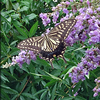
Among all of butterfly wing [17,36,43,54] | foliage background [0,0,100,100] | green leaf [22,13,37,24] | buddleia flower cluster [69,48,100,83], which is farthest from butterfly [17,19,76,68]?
green leaf [22,13,37,24]

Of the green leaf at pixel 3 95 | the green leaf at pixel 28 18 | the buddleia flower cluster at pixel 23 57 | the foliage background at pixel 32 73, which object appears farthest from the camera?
the green leaf at pixel 28 18

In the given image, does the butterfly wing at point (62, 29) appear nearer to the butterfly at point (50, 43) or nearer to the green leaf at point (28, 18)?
the butterfly at point (50, 43)

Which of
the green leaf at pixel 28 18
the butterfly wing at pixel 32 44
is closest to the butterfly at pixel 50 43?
the butterfly wing at pixel 32 44

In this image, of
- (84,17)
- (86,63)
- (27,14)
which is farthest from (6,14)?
(86,63)

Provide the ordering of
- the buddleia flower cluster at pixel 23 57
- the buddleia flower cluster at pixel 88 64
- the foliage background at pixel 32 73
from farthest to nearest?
1. the foliage background at pixel 32 73
2. the buddleia flower cluster at pixel 23 57
3. the buddleia flower cluster at pixel 88 64

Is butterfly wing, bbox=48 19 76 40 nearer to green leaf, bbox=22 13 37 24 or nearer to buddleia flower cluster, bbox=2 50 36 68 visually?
buddleia flower cluster, bbox=2 50 36 68

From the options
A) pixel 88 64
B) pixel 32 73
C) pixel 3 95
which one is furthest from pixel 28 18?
pixel 88 64

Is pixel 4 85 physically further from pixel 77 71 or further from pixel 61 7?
pixel 61 7
